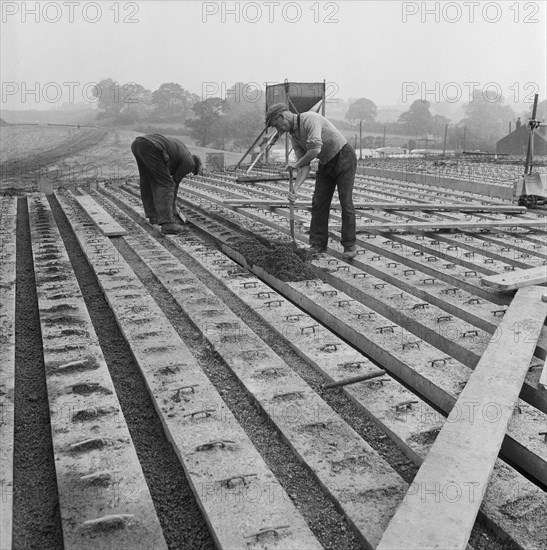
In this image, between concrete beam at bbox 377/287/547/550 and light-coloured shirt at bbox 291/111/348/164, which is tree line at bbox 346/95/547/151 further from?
concrete beam at bbox 377/287/547/550

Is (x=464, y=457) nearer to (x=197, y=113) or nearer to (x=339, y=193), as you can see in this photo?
(x=339, y=193)

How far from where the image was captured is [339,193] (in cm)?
467

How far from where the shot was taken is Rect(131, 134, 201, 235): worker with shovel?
224 inches

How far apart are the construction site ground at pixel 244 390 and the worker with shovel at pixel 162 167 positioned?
0.78m

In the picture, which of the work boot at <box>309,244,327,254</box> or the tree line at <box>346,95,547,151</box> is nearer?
the work boot at <box>309,244,327,254</box>

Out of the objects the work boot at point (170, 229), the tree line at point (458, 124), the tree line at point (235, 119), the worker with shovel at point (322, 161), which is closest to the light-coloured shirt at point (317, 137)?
the worker with shovel at point (322, 161)

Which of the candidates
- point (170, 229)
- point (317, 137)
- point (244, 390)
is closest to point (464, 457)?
point (244, 390)

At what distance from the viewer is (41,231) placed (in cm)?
558

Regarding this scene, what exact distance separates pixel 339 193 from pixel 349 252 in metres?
0.49

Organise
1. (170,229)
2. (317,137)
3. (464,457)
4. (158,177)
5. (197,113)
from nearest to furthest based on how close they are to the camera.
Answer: (464,457) → (317,137) → (170,229) → (158,177) → (197,113)

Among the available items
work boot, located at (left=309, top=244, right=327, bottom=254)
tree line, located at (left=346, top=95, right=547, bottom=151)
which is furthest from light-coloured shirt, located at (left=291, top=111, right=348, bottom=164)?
tree line, located at (left=346, top=95, right=547, bottom=151)

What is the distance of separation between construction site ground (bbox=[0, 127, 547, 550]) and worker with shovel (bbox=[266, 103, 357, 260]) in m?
0.21

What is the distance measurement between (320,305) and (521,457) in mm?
1550

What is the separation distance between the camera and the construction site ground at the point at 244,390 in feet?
5.49
